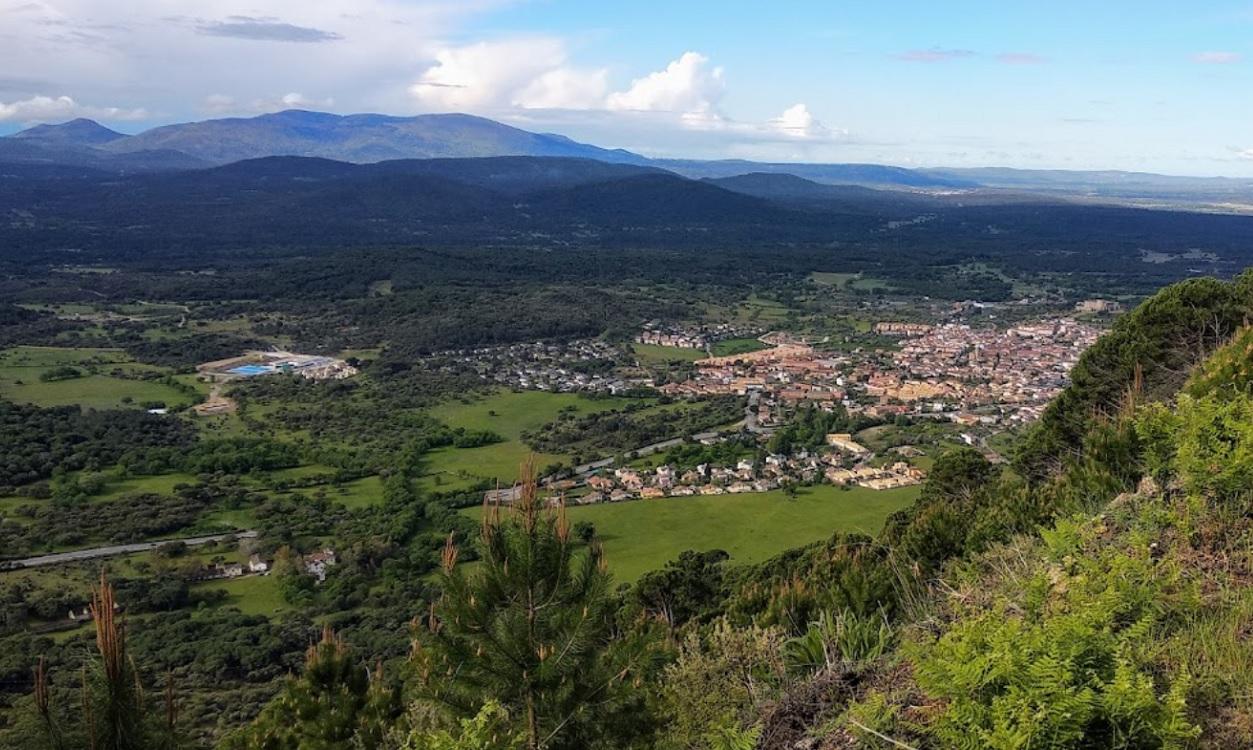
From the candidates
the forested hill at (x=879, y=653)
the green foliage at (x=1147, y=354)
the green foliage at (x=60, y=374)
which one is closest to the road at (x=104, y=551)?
the forested hill at (x=879, y=653)

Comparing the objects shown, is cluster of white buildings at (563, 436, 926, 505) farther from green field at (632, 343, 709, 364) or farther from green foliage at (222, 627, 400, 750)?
green field at (632, 343, 709, 364)

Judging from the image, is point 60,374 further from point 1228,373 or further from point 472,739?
point 1228,373

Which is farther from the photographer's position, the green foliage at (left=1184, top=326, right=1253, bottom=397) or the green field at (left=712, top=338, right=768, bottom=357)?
the green field at (left=712, top=338, right=768, bottom=357)

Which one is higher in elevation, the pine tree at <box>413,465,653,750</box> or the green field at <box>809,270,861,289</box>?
the pine tree at <box>413,465,653,750</box>

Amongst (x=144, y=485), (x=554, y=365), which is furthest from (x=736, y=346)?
(x=144, y=485)

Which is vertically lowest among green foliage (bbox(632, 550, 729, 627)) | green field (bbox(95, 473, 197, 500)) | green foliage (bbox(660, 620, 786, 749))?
green field (bbox(95, 473, 197, 500))

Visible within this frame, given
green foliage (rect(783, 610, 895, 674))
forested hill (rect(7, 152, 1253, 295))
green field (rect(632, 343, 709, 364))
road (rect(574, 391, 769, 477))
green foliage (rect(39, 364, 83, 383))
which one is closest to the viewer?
green foliage (rect(783, 610, 895, 674))

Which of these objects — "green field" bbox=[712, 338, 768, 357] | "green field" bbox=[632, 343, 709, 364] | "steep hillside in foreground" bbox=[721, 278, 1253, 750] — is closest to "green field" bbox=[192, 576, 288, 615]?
"steep hillside in foreground" bbox=[721, 278, 1253, 750]
